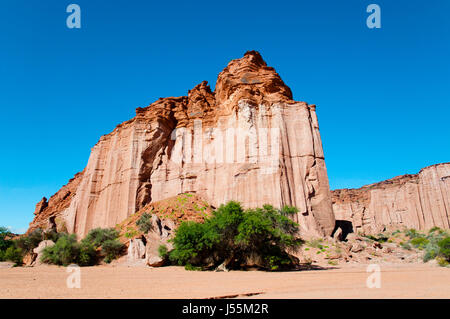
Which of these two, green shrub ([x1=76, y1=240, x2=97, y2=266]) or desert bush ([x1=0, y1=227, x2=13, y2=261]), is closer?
green shrub ([x1=76, y1=240, x2=97, y2=266])

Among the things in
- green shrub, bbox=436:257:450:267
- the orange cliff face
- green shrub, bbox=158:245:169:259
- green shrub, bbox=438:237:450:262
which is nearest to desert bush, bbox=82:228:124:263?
green shrub, bbox=158:245:169:259

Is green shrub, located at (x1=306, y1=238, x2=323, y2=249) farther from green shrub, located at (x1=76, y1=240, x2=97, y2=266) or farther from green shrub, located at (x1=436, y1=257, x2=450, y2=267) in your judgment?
green shrub, located at (x1=76, y1=240, x2=97, y2=266)

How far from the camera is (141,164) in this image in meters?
46.2

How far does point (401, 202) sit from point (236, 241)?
77.7 metres

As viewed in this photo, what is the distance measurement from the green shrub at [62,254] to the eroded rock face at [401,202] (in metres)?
68.7

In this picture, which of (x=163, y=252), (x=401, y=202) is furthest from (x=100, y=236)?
(x=401, y=202)

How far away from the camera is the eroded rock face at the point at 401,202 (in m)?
69.8

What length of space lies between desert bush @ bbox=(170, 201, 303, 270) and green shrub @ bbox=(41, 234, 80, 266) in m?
8.80

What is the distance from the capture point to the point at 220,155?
42.0 metres

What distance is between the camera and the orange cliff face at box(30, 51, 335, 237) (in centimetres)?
3581

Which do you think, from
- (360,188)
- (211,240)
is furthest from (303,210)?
(360,188)
